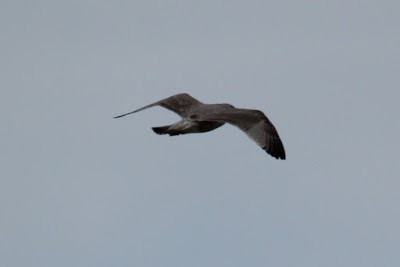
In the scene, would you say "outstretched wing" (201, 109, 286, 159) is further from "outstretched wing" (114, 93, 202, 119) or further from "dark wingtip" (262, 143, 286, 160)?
"outstretched wing" (114, 93, 202, 119)

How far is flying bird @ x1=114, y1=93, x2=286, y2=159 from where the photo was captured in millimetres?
36281

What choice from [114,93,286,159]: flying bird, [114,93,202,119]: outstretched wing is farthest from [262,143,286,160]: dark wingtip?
[114,93,202,119]: outstretched wing

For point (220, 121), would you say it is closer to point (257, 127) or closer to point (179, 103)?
point (257, 127)

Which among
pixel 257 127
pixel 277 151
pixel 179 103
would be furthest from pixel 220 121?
pixel 179 103

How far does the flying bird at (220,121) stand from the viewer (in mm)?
36281

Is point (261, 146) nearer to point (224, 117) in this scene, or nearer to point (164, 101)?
point (224, 117)

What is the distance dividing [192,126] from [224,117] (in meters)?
1.08

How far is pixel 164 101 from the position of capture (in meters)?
39.4

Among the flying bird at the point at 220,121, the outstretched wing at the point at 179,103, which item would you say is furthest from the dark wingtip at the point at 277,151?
the outstretched wing at the point at 179,103

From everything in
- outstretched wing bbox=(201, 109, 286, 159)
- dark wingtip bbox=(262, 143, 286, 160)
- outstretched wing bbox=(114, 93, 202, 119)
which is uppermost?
outstretched wing bbox=(114, 93, 202, 119)

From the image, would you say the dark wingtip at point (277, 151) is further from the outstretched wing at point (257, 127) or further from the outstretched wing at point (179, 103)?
the outstretched wing at point (179, 103)

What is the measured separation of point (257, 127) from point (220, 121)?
759 mm

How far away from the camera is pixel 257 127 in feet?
120

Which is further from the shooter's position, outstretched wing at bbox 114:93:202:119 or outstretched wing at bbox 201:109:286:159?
outstretched wing at bbox 114:93:202:119
